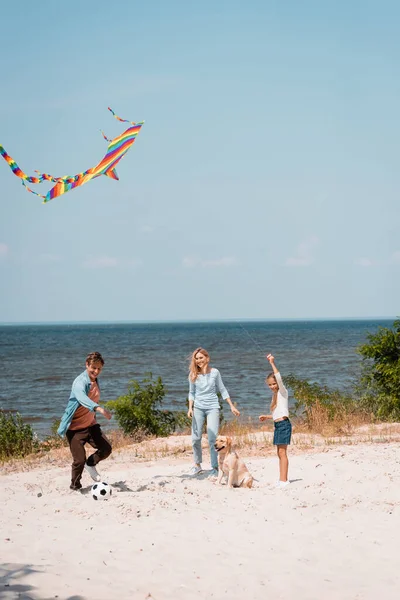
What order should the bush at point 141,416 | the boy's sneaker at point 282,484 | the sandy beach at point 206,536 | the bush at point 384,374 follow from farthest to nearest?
the bush at point 384,374 → the bush at point 141,416 → the boy's sneaker at point 282,484 → the sandy beach at point 206,536

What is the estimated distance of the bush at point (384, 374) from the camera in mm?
16344

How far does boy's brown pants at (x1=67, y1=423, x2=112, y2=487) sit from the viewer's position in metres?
9.23

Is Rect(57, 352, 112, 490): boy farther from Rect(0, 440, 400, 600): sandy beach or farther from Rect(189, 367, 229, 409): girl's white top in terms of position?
Rect(189, 367, 229, 409): girl's white top

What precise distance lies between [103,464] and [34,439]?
2.84m

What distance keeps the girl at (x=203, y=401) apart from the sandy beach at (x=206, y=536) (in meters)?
0.46

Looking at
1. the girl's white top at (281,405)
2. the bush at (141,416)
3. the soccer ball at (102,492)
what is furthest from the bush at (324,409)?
the soccer ball at (102,492)

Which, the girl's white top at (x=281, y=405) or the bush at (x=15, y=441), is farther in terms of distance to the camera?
the bush at (x=15, y=441)

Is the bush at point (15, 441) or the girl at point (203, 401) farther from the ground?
the girl at point (203, 401)

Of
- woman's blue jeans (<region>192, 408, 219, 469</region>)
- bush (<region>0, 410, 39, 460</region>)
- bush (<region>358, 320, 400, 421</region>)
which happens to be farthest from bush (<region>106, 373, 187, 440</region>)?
woman's blue jeans (<region>192, 408, 219, 469</region>)

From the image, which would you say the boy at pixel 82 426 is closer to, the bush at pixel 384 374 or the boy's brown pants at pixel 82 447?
the boy's brown pants at pixel 82 447

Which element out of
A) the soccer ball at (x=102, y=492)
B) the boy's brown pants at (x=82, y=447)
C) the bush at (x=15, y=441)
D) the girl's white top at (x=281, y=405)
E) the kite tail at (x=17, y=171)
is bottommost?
the bush at (x=15, y=441)

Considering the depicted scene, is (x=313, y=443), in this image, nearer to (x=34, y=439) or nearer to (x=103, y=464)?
(x=103, y=464)

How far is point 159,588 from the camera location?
6043 millimetres

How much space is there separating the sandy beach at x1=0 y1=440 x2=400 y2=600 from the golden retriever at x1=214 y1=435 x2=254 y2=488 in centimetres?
21
